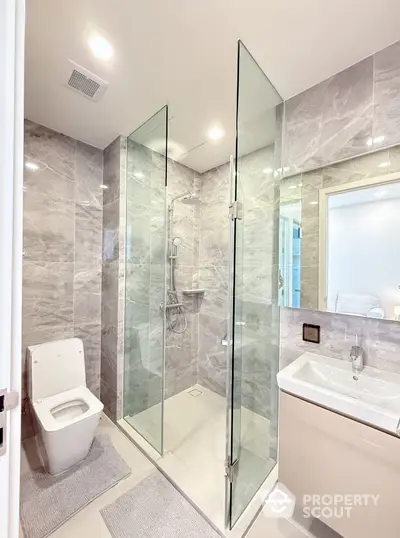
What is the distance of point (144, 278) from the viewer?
7.02 feet

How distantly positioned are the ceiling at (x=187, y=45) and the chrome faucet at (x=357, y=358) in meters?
1.64

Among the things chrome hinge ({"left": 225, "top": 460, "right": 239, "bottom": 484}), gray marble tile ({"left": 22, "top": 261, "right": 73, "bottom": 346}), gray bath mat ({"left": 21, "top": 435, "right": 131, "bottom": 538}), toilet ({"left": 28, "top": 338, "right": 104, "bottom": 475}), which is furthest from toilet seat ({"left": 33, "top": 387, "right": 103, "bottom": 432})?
chrome hinge ({"left": 225, "top": 460, "right": 239, "bottom": 484})

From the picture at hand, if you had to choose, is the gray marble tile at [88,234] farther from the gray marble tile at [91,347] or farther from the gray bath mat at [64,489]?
the gray bath mat at [64,489]

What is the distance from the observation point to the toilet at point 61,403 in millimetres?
1547

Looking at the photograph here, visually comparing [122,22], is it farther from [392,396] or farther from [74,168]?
[392,396]

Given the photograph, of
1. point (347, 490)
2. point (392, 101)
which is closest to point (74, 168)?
point (392, 101)

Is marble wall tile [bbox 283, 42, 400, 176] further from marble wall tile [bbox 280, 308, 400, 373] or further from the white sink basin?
the white sink basin

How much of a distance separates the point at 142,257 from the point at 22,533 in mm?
1805

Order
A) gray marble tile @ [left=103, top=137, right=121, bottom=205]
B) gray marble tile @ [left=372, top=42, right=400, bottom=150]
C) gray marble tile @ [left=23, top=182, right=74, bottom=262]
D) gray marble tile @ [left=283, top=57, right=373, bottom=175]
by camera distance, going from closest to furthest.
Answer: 1. gray marble tile @ [left=372, top=42, right=400, bottom=150]
2. gray marble tile @ [left=283, top=57, right=373, bottom=175]
3. gray marble tile @ [left=23, top=182, right=74, bottom=262]
4. gray marble tile @ [left=103, top=137, right=121, bottom=205]

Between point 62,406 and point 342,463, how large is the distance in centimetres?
188

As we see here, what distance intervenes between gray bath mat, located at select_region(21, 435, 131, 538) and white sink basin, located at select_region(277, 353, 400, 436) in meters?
1.37

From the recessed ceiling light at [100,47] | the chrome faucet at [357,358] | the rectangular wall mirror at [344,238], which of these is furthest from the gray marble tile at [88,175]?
the chrome faucet at [357,358]

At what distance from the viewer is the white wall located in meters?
1.27

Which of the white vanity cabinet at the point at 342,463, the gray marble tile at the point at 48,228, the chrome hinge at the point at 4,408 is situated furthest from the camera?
the gray marble tile at the point at 48,228
